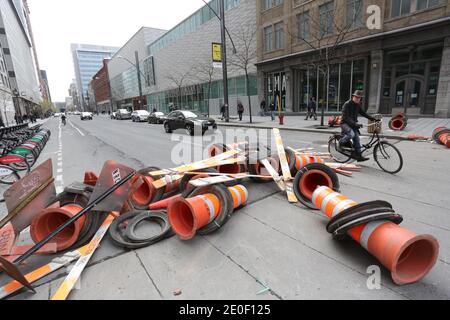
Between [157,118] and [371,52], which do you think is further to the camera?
[157,118]

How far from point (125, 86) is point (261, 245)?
8211 centimetres

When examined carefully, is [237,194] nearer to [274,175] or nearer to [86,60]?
[274,175]

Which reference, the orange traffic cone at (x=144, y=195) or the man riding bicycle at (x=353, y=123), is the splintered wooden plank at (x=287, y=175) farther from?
the orange traffic cone at (x=144, y=195)

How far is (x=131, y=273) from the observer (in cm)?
274

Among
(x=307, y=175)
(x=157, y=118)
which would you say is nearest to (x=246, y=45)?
(x=157, y=118)

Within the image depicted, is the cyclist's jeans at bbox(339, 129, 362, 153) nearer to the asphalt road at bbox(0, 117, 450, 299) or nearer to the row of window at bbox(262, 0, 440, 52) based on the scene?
the asphalt road at bbox(0, 117, 450, 299)

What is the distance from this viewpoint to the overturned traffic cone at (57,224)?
3.21 metres

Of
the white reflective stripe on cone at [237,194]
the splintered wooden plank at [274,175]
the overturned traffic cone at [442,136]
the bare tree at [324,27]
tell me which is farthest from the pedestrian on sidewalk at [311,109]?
the white reflective stripe on cone at [237,194]

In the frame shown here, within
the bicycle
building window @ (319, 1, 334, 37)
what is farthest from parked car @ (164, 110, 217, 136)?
building window @ (319, 1, 334, 37)

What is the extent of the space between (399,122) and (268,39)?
18.1m

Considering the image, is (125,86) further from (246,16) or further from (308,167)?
(308,167)

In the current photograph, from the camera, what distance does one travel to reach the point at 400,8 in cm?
1636

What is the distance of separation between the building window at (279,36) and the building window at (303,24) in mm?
2135
